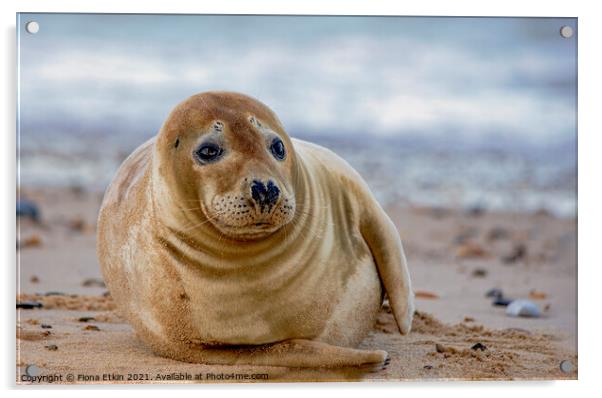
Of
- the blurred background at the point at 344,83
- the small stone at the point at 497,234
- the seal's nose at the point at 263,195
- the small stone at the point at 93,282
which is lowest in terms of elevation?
the small stone at the point at 93,282

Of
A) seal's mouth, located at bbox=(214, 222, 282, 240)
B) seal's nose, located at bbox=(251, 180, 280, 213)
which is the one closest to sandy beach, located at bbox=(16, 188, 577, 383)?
seal's mouth, located at bbox=(214, 222, 282, 240)

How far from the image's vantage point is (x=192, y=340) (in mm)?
4953

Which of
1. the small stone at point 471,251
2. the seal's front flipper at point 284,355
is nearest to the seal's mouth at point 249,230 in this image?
the seal's front flipper at point 284,355

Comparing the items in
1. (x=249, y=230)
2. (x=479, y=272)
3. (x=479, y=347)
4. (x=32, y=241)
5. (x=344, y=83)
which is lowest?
(x=479, y=347)

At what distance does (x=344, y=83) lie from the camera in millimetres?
5965

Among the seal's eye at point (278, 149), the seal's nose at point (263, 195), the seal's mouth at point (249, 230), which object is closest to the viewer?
the seal's nose at point (263, 195)

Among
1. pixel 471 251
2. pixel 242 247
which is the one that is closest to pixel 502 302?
pixel 471 251

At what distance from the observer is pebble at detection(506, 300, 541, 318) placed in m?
5.89

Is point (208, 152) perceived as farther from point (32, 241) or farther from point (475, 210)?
point (475, 210)

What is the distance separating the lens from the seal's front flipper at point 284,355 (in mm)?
4941

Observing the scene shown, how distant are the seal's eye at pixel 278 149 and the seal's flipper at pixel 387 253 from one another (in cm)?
64

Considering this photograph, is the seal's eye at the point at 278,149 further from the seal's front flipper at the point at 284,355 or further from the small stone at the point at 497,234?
the small stone at the point at 497,234

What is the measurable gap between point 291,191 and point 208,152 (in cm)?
37

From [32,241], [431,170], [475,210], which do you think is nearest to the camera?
[32,241]
